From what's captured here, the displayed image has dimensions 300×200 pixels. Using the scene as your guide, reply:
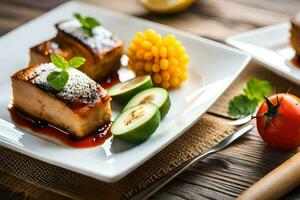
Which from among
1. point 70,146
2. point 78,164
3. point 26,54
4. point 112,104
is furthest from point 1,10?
point 78,164

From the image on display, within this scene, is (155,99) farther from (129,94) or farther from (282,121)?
(282,121)

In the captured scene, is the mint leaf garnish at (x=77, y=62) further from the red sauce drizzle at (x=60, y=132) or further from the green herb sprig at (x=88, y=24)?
the green herb sprig at (x=88, y=24)

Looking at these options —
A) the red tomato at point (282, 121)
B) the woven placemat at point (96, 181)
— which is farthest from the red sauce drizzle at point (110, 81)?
the red tomato at point (282, 121)

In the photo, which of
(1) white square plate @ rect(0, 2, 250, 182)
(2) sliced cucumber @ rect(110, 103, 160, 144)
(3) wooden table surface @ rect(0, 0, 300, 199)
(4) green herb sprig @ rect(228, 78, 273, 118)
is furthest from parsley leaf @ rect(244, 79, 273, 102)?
(2) sliced cucumber @ rect(110, 103, 160, 144)

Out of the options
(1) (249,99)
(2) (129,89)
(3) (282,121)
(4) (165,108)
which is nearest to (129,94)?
(2) (129,89)

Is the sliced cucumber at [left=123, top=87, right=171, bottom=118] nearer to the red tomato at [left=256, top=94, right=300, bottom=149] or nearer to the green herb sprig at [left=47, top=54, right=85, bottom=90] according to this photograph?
the green herb sprig at [left=47, top=54, right=85, bottom=90]

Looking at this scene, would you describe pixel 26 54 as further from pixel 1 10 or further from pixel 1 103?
pixel 1 10
